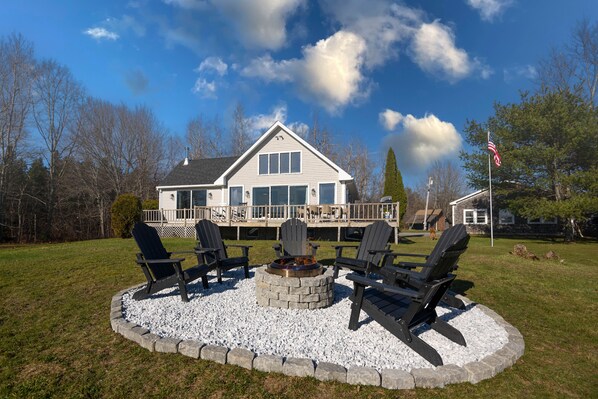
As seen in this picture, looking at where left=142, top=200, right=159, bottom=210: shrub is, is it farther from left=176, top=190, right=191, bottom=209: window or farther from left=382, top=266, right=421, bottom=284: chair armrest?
left=382, top=266, right=421, bottom=284: chair armrest

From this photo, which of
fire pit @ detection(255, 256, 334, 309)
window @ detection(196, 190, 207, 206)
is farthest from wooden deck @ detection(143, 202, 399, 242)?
fire pit @ detection(255, 256, 334, 309)

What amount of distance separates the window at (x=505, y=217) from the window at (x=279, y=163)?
18342 millimetres

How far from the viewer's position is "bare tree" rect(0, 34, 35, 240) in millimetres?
19547

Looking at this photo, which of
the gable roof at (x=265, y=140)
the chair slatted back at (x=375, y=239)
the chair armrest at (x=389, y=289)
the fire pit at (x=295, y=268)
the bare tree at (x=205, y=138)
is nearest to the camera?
the chair armrest at (x=389, y=289)

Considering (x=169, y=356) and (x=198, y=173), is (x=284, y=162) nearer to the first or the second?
(x=198, y=173)

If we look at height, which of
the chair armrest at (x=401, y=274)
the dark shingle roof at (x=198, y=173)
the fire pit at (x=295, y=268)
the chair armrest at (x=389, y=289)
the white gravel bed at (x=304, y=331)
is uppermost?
the dark shingle roof at (x=198, y=173)

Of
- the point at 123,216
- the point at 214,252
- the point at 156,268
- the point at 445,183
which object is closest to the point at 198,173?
the point at 123,216

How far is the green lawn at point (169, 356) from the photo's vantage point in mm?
2369

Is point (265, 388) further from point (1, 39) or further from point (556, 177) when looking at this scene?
point (1, 39)

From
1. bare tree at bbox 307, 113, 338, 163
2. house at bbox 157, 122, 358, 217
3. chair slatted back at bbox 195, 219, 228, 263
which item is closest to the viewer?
chair slatted back at bbox 195, 219, 228, 263

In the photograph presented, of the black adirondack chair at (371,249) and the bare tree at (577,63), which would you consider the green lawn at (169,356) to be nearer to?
the black adirondack chair at (371,249)

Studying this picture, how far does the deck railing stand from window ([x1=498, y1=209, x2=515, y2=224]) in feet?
46.2

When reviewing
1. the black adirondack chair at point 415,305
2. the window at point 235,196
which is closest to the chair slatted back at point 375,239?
the black adirondack chair at point 415,305

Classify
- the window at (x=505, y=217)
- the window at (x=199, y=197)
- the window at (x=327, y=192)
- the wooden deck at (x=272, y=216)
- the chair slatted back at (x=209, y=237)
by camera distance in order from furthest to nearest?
the window at (x=505, y=217)
the window at (x=199, y=197)
the window at (x=327, y=192)
the wooden deck at (x=272, y=216)
the chair slatted back at (x=209, y=237)
